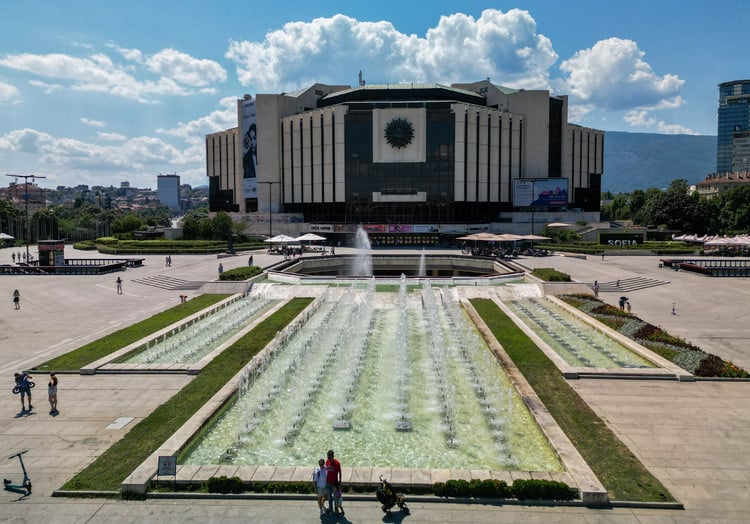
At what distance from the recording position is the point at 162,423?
15.3 m

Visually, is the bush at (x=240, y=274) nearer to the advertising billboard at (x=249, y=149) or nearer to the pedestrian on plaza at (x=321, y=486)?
the pedestrian on plaza at (x=321, y=486)

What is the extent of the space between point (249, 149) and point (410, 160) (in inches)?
1174

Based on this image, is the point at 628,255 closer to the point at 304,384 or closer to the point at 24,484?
the point at 304,384

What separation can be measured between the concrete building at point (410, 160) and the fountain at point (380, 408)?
5453 cm

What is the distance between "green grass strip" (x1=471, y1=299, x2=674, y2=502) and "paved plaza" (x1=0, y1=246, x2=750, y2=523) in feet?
1.33

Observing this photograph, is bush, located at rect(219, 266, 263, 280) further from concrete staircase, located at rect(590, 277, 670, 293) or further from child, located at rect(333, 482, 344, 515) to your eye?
child, located at rect(333, 482, 344, 515)

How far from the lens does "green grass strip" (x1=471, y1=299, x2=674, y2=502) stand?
464 inches

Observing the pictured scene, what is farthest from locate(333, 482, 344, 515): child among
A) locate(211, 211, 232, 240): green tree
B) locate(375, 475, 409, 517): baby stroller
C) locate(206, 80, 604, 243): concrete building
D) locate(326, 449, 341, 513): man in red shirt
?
locate(211, 211, 232, 240): green tree

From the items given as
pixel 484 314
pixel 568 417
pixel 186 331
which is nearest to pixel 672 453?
pixel 568 417

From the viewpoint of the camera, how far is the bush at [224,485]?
11680mm

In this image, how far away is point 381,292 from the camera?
→ 38.1 m

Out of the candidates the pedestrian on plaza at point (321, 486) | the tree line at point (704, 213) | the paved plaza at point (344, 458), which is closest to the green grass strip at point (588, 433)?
the paved plaza at point (344, 458)

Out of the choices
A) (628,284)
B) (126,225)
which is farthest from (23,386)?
(126,225)

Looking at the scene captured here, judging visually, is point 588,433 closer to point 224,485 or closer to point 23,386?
point 224,485
